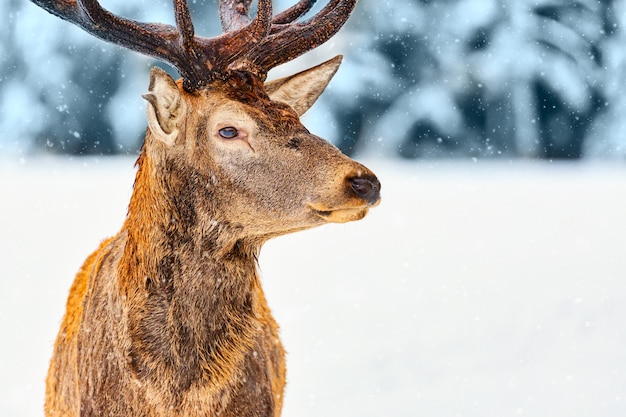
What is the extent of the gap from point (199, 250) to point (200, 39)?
0.83 meters

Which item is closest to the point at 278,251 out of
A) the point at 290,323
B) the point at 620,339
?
the point at 290,323

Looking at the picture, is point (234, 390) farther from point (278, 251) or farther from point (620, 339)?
point (278, 251)

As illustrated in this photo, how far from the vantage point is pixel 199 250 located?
11.0 feet

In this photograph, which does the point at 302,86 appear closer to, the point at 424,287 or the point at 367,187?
the point at 367,187

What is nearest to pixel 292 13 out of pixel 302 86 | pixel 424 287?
pixel 302 86

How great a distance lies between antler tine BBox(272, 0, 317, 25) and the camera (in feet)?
13.4

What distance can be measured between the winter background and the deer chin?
282cm

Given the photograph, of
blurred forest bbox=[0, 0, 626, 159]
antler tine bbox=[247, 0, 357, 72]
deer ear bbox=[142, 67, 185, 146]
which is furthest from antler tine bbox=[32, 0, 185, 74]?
blurred forest bbox=[0, 0, 626, 159]

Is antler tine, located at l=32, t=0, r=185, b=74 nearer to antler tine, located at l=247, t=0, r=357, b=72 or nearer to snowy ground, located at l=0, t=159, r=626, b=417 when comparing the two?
antler tine, located at l=247, t=0, r=357, b=72

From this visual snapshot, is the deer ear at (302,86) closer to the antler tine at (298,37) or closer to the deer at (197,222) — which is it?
the antler tine at (298,37)

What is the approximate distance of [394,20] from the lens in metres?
9.66

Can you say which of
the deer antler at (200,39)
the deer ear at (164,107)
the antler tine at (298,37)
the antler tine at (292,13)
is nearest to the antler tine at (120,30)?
the deer antler at (200,39)

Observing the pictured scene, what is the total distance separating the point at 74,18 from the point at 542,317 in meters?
4.85

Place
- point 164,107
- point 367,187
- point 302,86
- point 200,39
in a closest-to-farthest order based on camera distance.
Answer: point 367,187 → point 164,107 → point 200,39 → point 302,86
